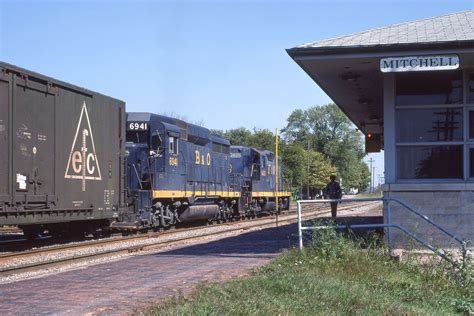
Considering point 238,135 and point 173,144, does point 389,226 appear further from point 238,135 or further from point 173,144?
point 238,135

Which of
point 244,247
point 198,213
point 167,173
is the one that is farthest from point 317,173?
point 244,247

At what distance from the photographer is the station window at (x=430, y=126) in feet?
43.7

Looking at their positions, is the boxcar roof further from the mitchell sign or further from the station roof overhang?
the mitchell sign

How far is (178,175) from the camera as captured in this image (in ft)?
76.4

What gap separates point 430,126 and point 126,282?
753 centimetres

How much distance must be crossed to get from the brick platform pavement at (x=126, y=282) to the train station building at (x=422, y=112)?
3215 mm

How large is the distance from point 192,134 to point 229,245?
35.4ft

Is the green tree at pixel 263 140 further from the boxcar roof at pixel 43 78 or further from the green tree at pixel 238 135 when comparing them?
the boxcar roof at pixel 43 78

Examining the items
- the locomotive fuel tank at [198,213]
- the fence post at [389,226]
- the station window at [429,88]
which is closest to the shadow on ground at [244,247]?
the fence post at [389,226]

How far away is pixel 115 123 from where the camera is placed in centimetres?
1905

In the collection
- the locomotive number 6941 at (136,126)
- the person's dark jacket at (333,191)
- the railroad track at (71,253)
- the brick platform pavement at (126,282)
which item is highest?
the locomotive number 6941 at (136,126)

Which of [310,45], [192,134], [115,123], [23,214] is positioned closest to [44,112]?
[23,214]

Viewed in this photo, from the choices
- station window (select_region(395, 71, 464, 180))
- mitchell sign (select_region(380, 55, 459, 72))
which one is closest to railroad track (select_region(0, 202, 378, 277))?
station window (select_region(395, 71, 464, 180))

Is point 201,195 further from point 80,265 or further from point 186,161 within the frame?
point 80,265
